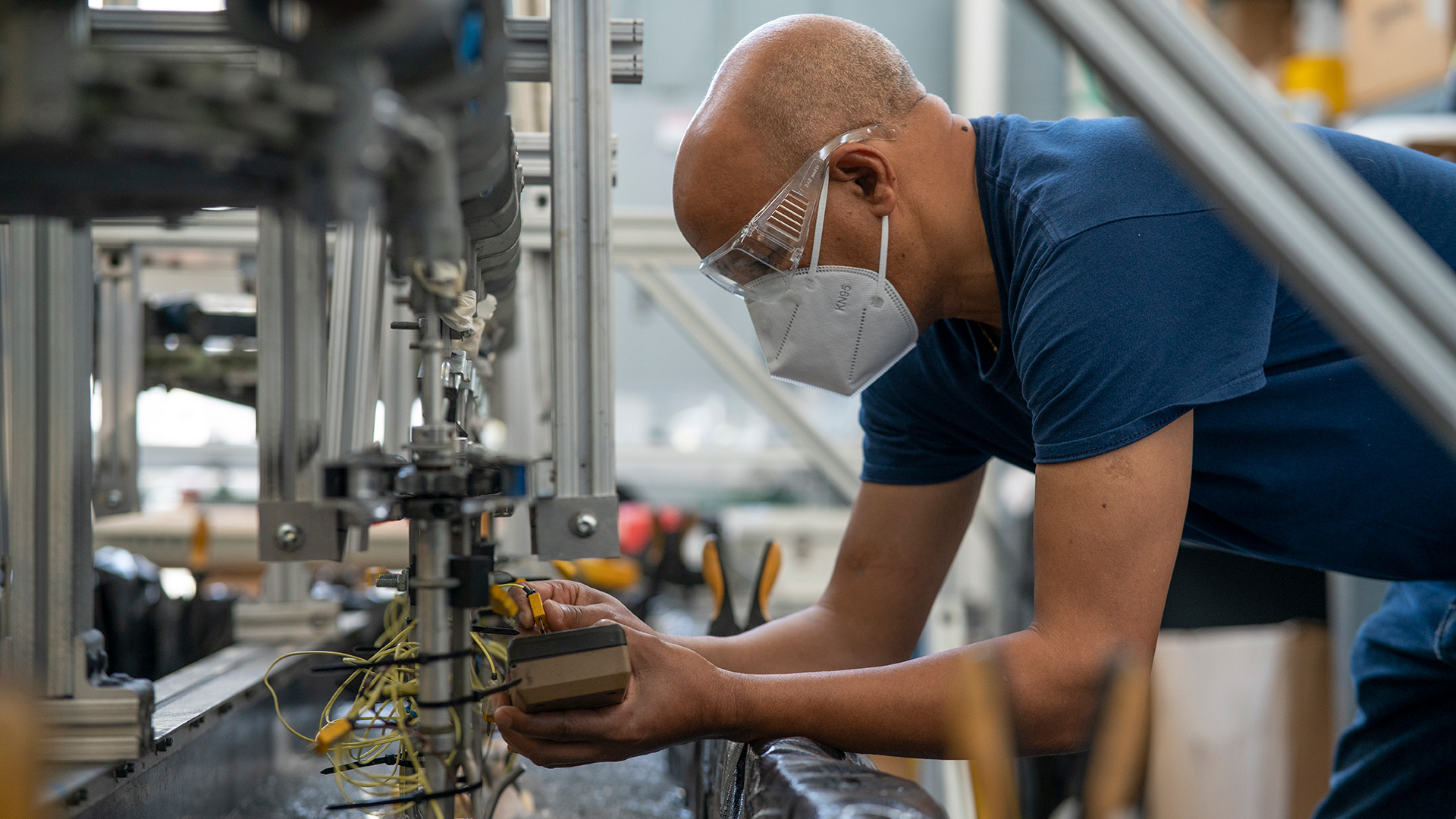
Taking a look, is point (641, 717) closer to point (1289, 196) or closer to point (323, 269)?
point (323, 269)

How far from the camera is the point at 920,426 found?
3.81ft

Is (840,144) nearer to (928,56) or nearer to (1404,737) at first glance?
(1404,737)

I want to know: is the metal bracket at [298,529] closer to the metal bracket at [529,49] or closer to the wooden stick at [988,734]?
the metal bracket at [529,49]

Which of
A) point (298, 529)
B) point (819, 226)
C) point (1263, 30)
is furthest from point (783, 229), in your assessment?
point (1263, 30)

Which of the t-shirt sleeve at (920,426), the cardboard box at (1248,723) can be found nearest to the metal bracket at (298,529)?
the t-shirt sleeve at (920,426)

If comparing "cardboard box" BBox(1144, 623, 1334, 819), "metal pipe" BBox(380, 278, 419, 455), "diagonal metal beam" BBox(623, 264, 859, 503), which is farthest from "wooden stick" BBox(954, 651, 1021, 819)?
"cardboard box" BBox(1144, 623, 1334, 819)

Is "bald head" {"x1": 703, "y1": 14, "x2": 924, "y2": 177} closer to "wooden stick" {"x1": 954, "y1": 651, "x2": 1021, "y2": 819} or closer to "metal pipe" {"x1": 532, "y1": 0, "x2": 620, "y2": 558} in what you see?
"metal pipe" {"x1": 532, "y1": 0, "x2": 620, "y2": 558}

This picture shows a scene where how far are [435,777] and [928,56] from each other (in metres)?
4.55

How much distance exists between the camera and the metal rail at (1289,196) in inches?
17.8

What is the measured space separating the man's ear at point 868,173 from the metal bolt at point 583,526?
439 millimetres

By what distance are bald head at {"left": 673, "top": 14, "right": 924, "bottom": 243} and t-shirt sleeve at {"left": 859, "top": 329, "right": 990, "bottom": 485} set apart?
0.29 m

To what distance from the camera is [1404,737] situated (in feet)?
3.98

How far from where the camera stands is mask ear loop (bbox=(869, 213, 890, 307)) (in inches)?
37.2

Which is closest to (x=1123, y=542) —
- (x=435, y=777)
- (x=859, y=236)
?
(x=859, y=236)
